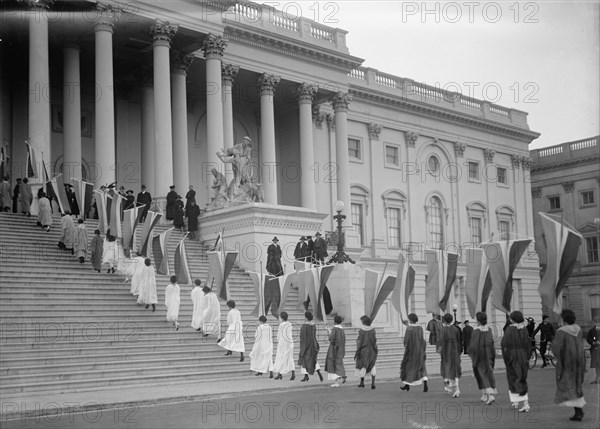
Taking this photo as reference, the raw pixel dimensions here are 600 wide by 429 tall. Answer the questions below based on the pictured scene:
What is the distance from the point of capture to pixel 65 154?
3322 centimetres

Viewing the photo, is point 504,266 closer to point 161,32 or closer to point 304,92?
point 161,32

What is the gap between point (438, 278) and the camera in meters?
18.5

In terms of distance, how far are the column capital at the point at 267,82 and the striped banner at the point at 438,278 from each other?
2310cm

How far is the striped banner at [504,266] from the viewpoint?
15.2m

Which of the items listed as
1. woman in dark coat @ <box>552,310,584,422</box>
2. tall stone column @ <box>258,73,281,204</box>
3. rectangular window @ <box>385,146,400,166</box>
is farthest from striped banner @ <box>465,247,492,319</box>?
rectangular window @ <box>385,146,400,166</box>

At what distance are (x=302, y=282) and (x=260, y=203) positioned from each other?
6.72m

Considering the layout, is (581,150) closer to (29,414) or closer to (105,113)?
(105,113)

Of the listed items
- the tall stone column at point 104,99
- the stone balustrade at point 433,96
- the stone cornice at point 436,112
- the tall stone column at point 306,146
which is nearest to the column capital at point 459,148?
the stone cornice at point 436,112

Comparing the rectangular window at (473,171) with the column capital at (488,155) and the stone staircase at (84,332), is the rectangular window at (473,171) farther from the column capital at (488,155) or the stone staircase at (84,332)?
the stone staircase at (84,332)

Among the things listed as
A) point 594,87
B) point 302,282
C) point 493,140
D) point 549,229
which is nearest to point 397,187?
point 493,140

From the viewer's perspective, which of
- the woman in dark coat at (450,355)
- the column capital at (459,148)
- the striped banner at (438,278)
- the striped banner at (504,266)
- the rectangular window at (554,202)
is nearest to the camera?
the striped banner at (504,266)

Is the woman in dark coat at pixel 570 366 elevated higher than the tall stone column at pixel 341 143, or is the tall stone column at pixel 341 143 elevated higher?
the tall stone column at pixel 341 143

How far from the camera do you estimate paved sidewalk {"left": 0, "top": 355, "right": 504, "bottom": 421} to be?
44.8ft

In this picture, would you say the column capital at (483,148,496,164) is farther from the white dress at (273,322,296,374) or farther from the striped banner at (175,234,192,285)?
the white dress at (273,322,296,374)
